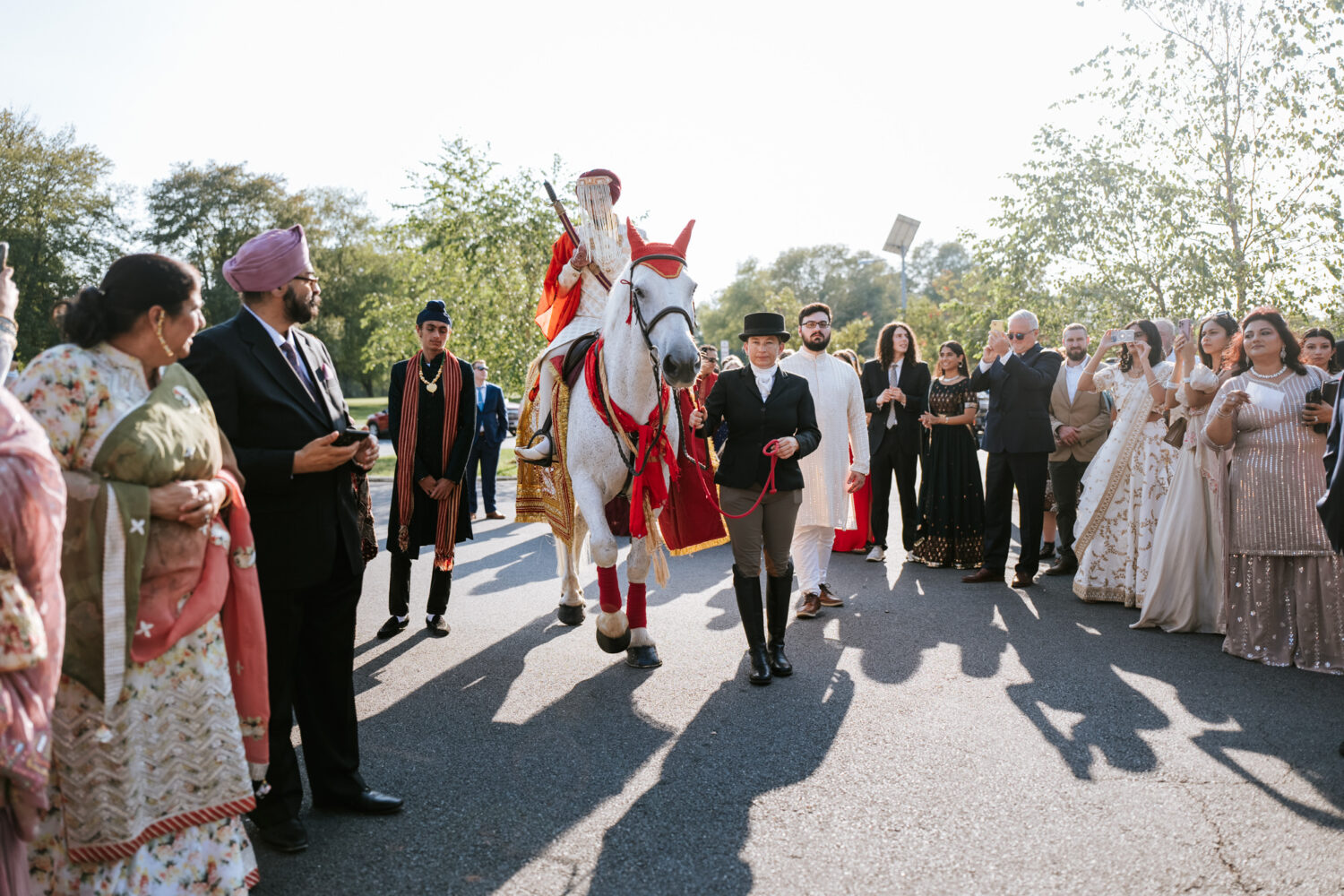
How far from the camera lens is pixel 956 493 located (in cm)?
823

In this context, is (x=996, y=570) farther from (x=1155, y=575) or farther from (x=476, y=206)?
(x=476, y=206)

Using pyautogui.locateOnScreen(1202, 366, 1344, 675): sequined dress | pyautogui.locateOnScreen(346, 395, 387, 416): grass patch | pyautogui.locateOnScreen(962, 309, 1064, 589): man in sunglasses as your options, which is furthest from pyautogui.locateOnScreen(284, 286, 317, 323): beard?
pyautogui.locateOnScreen(346, 395, 387, 416): grass patch

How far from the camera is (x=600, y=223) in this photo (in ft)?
20.1

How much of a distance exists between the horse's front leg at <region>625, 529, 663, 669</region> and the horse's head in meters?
1.27

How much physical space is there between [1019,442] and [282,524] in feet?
20.4

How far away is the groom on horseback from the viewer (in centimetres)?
587

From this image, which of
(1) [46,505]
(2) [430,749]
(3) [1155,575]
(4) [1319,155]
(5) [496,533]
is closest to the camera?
(1) [46,505]

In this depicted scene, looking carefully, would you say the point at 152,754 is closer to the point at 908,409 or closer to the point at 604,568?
the point at 604,568

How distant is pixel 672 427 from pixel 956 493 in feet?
13.0

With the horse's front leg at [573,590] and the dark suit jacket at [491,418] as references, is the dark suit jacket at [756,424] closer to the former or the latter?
the horse's front leg at [573,590]

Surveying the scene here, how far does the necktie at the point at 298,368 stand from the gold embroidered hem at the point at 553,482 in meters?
2.32

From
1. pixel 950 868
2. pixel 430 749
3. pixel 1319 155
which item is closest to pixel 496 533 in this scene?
pixel 430 749

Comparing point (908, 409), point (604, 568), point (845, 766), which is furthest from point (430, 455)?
point (908, 409)

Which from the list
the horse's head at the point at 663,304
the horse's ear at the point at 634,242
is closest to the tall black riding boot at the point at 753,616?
the horse's head at the point at 663,304
